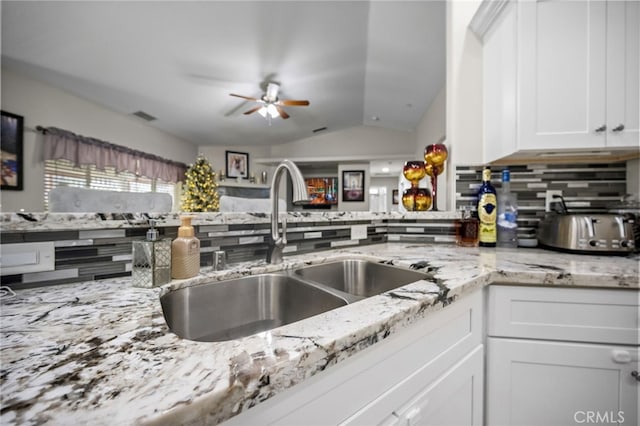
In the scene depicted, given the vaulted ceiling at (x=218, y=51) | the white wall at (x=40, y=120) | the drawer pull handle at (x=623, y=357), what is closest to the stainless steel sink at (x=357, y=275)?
the drawer pull handle at (x=623, y=357)

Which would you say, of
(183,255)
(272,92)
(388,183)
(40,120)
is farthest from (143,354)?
(388,183)

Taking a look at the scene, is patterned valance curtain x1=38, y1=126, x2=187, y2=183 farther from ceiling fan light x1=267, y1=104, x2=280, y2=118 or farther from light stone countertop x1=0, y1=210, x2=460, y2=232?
light stone countertop x1=0, y1=210, x2=460, y2=232

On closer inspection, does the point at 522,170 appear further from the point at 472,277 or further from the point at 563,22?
the point at 472,277

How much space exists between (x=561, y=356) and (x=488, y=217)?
24.8 inches

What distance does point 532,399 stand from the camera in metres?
0.74

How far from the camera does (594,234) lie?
966mm

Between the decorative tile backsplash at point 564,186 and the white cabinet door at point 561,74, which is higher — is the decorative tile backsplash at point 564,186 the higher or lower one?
the lower one

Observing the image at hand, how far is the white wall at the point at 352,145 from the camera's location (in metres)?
5.80

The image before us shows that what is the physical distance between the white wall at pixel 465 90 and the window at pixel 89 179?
2.29 m

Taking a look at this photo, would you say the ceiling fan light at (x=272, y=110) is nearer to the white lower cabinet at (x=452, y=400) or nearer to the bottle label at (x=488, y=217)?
the bottle label at (x=488, y=217)

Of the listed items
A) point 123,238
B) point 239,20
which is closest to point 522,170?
point 123,238

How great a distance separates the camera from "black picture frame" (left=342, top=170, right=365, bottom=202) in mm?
6121

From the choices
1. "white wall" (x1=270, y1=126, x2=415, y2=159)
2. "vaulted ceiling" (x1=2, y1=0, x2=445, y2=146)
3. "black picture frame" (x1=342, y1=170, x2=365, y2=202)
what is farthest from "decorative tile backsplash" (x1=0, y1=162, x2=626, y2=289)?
"black picture frame" (x1=342, y1=170, x2=365, y2=202)

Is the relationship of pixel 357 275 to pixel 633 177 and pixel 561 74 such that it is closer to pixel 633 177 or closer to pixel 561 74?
pixel 561 74
